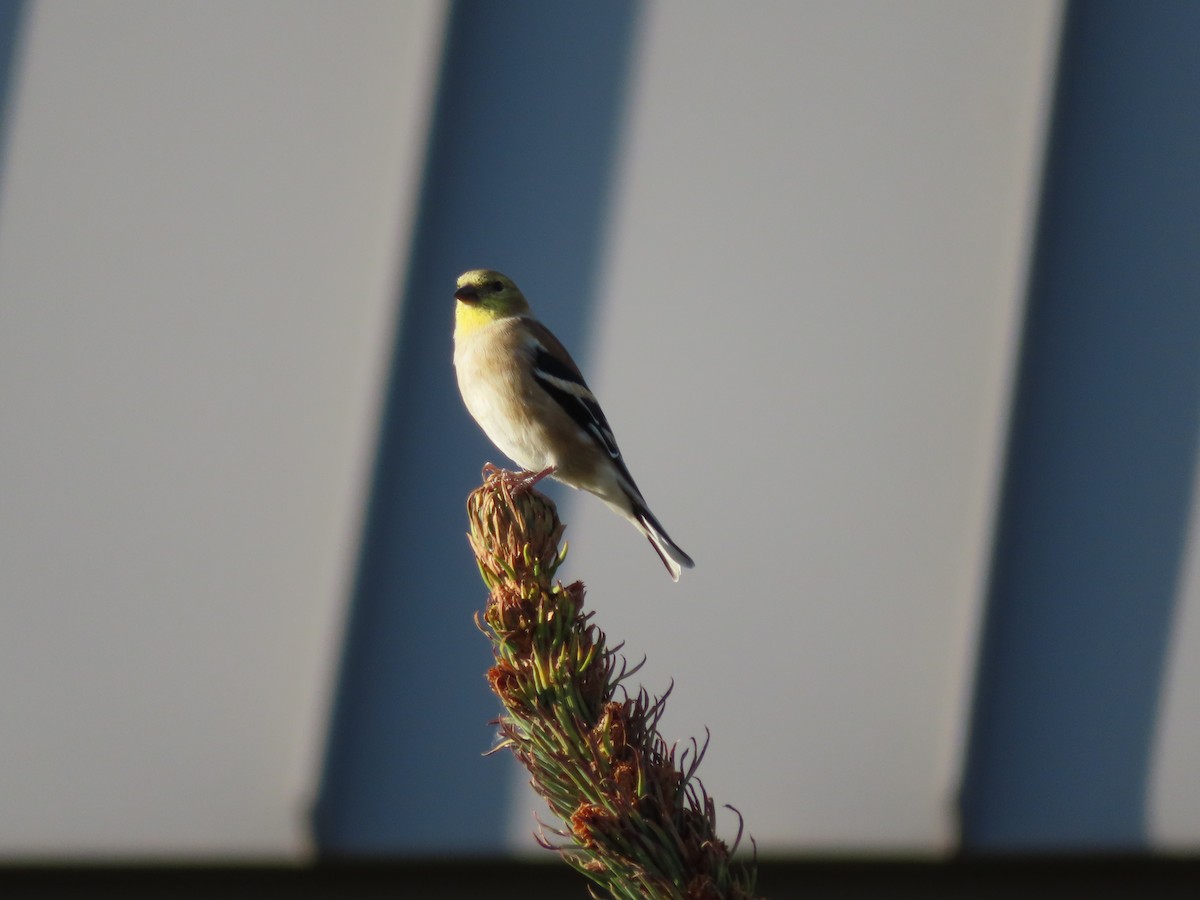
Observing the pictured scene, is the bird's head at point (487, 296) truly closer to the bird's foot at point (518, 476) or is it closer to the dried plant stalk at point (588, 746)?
the bird's foot at point (518, 476)

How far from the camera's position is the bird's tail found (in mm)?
3988

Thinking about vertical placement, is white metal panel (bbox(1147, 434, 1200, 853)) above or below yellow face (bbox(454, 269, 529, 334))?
below

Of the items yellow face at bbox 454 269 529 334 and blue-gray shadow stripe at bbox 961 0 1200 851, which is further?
blue-gray shadow stripe at bbox 961 0 1200 851

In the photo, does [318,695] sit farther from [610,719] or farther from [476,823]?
[610,719]

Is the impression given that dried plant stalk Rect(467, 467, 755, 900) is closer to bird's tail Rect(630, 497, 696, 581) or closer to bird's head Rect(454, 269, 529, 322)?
bird's tail Rect(630, 497, 696, 581)

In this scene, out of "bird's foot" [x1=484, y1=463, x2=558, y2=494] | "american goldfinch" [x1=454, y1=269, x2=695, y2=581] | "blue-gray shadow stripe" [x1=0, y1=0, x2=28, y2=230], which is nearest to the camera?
"bird's foot" [x1=484, y1=463, x2=558, y2=494]

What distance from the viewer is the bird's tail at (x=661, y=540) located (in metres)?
3.99

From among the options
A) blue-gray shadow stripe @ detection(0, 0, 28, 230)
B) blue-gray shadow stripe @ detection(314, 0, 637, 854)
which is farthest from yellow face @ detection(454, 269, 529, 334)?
blue-gray shadow stripe @ detection(0, 0, 28, 230)

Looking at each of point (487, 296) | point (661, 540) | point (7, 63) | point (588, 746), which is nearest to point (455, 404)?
point (487, 296)

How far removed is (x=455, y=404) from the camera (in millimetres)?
6117

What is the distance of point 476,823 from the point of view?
5930 millimetres

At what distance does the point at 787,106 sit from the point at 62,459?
14.1ft

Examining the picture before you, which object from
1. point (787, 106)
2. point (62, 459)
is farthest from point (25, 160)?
point (787, 106)

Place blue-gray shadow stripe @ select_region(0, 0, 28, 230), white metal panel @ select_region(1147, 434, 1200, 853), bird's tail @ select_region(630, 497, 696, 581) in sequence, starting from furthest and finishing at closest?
blue-gray shadow stripe @ select_region(0, 0, 28, 230), white metal panel @ select_region(1147, 434, 1200, 853), bird's tail @ select_region(630, 497, 696, 581)
